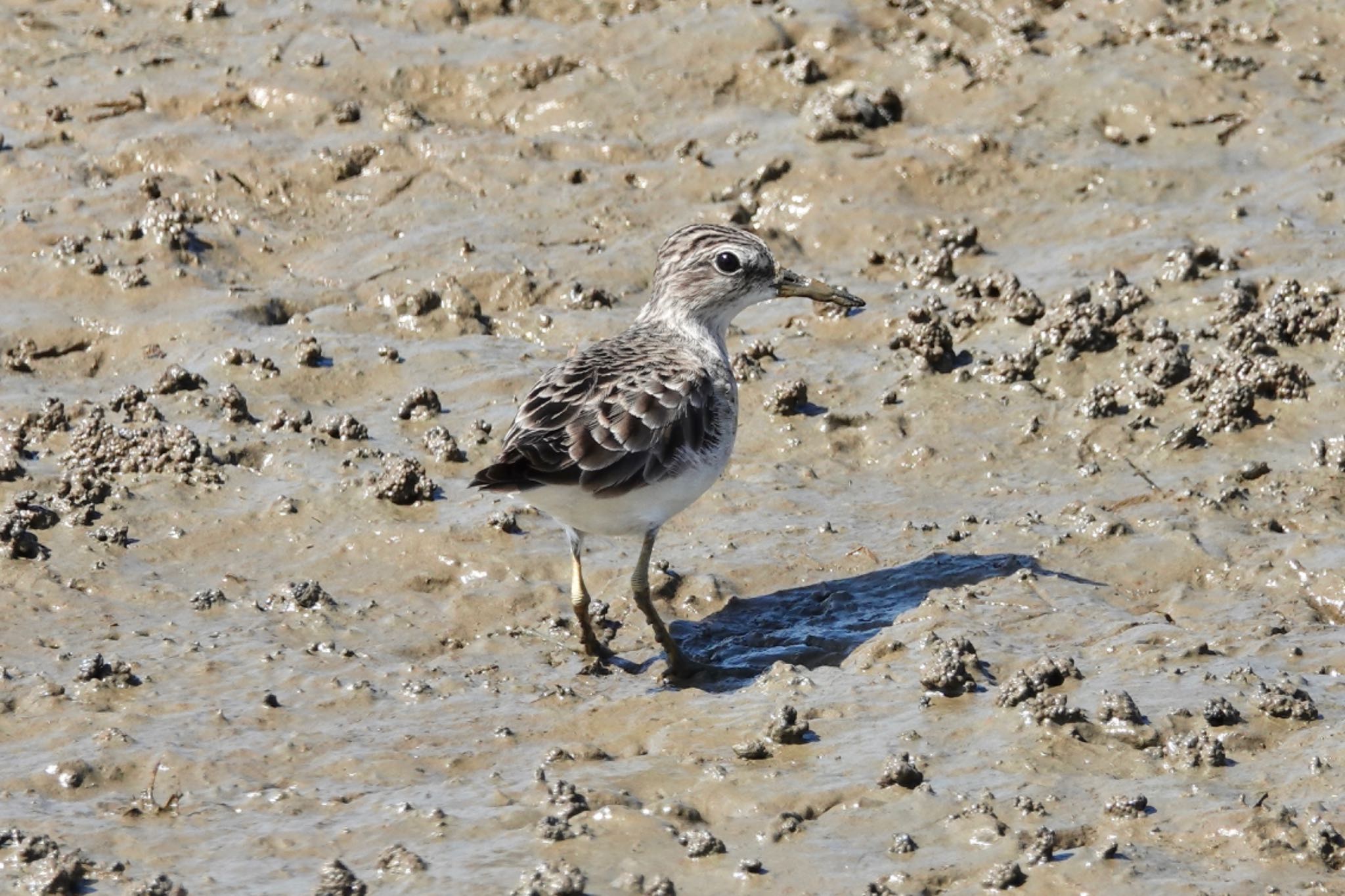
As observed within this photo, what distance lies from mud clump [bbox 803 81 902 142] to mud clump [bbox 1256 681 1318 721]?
665 cm

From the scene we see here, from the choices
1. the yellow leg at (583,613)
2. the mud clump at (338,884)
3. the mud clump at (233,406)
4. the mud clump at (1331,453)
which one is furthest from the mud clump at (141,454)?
the mud clump at (1331,453)

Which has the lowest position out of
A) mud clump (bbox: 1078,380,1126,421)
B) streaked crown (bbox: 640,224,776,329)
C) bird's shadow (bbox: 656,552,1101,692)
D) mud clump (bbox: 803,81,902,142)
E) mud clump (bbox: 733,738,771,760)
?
bird's shadow (bbox: 656,552,1101,692)

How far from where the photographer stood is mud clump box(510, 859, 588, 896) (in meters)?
5.82

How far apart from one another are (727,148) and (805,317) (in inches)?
79.6

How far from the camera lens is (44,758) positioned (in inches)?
279

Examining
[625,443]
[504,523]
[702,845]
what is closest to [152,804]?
[702,845]

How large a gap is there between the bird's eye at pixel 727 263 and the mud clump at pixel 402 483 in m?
2.07

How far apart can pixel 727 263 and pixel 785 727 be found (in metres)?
3.30

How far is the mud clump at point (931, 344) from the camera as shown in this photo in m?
10.4

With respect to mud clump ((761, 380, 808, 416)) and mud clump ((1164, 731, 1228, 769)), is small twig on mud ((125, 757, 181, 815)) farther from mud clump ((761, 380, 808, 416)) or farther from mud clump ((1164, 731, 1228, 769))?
mud clump ((761, 380, 808, 416))

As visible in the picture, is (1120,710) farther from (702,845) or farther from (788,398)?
(788,398)

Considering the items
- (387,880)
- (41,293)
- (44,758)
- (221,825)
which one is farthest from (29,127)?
(387,880)

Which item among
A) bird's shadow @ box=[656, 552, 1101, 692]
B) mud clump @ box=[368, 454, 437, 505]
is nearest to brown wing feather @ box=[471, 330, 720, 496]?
bird's shadow @ box=[656, 552, 1101, 692]

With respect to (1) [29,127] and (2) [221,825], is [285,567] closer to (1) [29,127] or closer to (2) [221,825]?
(2) [221,825]
